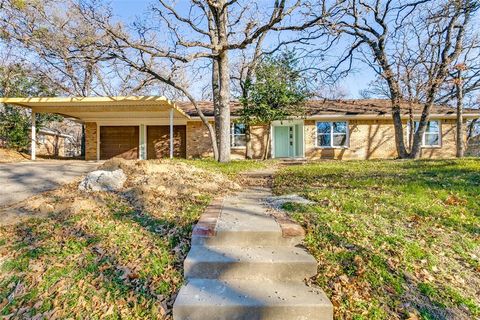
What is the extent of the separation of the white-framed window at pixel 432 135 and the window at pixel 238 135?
9.37 metres

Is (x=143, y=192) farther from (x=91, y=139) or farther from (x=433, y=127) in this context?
(x=433, y=127)

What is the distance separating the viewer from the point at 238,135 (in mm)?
16141

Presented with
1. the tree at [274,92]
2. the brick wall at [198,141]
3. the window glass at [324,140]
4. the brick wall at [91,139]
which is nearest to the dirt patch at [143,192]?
the tree at [274,92]

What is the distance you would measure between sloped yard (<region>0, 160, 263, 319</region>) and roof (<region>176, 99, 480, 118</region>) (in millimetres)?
11546

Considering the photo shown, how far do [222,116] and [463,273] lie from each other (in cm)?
874

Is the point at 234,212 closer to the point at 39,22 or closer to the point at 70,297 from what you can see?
the point at 70,297

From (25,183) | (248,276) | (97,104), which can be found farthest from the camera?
(97,104)

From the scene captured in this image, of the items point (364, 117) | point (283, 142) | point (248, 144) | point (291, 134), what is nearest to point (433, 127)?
point (364, 117)

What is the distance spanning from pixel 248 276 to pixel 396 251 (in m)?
1.55

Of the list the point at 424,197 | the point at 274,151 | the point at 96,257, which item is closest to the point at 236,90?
the point at 274,151

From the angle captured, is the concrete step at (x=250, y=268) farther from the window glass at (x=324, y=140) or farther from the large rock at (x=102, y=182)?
the window glass at (x=324, y=140)

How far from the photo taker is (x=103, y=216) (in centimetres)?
383

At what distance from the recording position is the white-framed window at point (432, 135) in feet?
51.8

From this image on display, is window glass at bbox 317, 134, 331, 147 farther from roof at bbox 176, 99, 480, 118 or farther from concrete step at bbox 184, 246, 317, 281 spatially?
concrete step at bbox 184, 246, 317, 281
